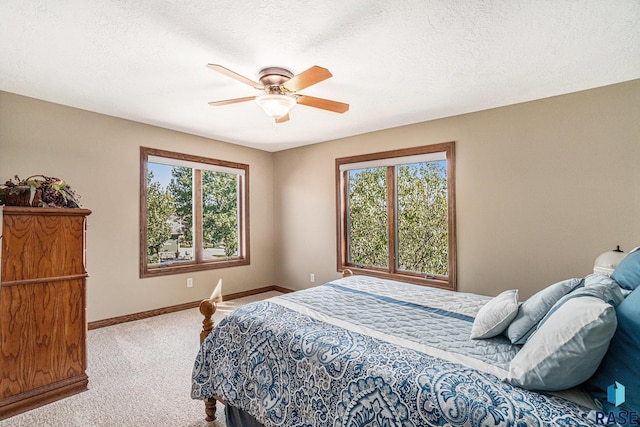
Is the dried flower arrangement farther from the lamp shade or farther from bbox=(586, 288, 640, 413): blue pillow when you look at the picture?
the lamp shade

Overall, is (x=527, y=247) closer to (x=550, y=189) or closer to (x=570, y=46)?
(x=550, y=189)

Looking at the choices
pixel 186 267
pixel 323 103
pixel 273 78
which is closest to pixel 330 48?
pixel 323 103

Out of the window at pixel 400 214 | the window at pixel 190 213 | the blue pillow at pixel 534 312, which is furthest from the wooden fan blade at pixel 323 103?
the window at pixel 190 213

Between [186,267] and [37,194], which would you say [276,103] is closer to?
[37,194]

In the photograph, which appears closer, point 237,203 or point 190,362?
point 190,362

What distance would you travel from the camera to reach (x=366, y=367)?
1337 mm

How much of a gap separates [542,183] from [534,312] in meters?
2.15

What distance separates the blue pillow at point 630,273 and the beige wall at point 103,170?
14.6 feet

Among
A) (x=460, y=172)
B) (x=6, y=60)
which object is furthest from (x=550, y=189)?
(x=6, y=60)

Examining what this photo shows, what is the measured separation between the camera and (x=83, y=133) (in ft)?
11.3

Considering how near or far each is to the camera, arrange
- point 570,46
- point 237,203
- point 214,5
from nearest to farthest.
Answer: point 214,5
point 570,46
point 237,203

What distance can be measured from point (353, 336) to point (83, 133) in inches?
147

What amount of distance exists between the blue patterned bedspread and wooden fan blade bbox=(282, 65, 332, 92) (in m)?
1.56

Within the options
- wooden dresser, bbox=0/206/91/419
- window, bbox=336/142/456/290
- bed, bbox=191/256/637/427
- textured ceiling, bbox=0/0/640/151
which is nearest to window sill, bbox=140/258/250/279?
wooden dresser, bbox=0/206/91/419
